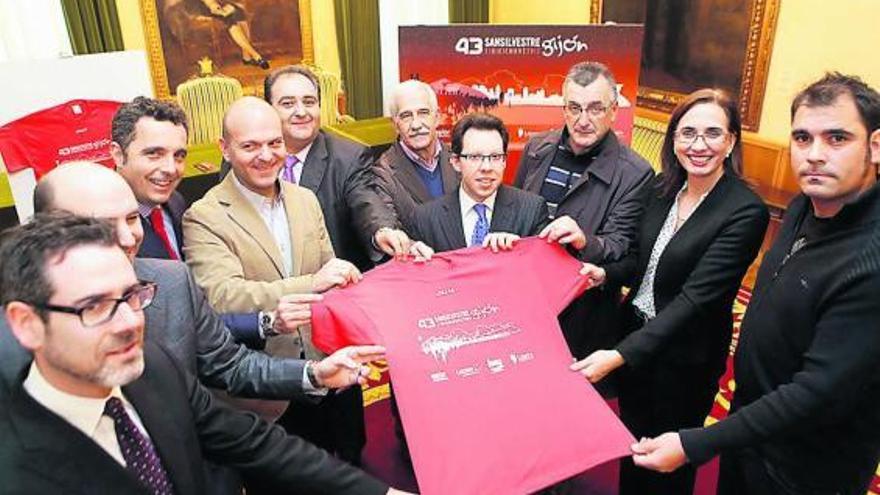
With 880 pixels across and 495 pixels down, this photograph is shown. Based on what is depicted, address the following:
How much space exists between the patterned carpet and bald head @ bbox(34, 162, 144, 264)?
1.34 meters

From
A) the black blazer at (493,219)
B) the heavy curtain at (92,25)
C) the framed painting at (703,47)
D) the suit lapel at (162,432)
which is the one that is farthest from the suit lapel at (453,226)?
the heavy curtain at (92,25)

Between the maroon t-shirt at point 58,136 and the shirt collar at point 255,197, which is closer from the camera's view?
the shirt collar at point 255,197

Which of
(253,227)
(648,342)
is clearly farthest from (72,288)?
(648,342)

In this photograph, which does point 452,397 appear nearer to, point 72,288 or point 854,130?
point 72,288

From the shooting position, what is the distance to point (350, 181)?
9.21 ft

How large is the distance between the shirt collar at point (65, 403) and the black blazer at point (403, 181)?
5.02 ft

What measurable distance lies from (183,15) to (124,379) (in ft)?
20.3

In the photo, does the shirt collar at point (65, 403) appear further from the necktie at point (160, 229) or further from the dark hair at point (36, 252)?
the necktie at point (160, 229)

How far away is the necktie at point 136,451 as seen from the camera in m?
1.28

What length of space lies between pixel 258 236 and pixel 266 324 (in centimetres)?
33

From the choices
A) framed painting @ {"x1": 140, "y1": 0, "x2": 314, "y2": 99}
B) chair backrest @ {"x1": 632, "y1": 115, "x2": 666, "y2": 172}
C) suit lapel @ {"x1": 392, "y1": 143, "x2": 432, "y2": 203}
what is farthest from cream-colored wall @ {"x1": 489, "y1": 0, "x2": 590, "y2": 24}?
suit lapel @ {"x1": 392, "y1": 143, "x2": 432, "y2": 203}

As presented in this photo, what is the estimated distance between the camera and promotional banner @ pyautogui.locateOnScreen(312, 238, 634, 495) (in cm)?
165

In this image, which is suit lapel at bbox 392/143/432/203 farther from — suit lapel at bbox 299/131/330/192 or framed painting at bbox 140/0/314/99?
framed painting at bbox 140/0/314/99

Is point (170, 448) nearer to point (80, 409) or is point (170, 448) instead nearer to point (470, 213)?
point (80, 409)
